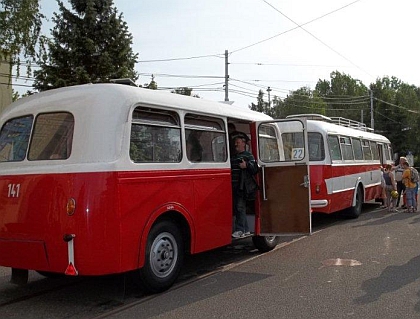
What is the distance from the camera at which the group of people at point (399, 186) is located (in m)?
15.1

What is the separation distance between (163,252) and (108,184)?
1.39 metres

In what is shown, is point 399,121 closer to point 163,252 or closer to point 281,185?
point 281,185

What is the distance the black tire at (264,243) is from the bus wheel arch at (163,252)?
7.91ft

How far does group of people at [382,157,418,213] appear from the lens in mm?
15102

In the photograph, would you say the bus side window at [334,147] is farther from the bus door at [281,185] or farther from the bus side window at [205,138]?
the bus side window at [205,138]

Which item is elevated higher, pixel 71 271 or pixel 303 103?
pixel 303 103

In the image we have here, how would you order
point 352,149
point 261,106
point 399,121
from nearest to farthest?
point 352,149 < point 399,121 < point 261,106

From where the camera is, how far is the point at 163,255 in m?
6.32

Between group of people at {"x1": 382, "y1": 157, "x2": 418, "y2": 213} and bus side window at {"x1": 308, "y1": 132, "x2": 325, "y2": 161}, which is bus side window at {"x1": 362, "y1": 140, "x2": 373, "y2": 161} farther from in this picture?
bus side window at {"x1": 308, "y1": 132, "x2": 325, "y2": 161}

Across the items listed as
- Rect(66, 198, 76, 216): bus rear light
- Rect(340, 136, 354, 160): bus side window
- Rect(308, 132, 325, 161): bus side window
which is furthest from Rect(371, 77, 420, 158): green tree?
Rect(66, 198, 76, 216): bus rear light

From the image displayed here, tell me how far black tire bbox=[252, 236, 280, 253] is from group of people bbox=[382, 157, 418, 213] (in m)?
7.63

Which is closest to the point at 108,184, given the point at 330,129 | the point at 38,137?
the point at 38,137

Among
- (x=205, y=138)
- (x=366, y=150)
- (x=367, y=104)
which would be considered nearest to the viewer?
(x=205, y=138)

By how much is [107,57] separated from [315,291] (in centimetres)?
1395
